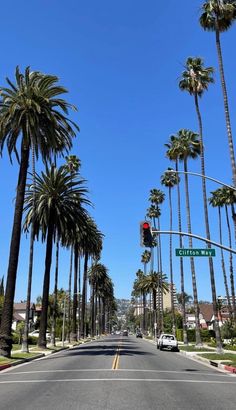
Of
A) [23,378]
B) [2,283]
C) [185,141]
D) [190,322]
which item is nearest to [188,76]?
[185,141]

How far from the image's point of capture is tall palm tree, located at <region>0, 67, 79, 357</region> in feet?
103

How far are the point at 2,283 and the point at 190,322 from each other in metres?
70.6

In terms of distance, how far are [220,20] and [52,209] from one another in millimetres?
20621

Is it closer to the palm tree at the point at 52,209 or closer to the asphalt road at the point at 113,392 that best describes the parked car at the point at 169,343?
the palm tree at the point at 52,209

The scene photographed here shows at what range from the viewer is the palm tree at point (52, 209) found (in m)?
43.4

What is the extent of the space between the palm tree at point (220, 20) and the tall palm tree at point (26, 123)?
10505 millimetres

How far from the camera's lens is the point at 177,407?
36.8 feet

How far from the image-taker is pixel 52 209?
44.3 meters

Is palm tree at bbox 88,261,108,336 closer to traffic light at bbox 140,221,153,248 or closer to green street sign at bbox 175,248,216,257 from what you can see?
green street sign at bbox 175,248,216,257

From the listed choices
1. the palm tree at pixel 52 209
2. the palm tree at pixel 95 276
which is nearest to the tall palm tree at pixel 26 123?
the palm tree at pixel 52 209

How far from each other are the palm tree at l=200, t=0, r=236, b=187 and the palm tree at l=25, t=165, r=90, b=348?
1731cm

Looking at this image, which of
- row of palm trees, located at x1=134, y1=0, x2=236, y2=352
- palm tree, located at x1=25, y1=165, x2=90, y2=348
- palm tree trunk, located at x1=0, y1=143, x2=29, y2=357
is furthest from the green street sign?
palm tree, located at x1=25, y1=165, x2=90, y2=348

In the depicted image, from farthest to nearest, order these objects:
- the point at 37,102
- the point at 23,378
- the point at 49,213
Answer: the point at 49,213
the point at 37,102
the point at 23,378

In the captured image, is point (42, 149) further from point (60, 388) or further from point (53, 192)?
point (60, 388)
